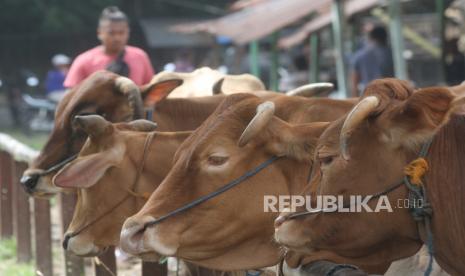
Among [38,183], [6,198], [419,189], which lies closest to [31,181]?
[38,183]

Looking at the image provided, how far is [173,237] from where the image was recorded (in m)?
4.33

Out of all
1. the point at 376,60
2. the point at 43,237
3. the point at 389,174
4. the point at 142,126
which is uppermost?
the point at 376,60

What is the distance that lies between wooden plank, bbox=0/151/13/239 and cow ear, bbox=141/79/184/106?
13.9 ft

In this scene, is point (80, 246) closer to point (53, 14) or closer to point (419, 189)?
point (419, 189)

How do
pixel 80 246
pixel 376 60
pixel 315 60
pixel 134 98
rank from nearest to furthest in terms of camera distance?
1. pixel 80 246
2. pixel 134 98
3. pixel 376 60
4. pixel 315 60

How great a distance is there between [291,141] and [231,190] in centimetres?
33

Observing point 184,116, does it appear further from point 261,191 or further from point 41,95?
point 41,95

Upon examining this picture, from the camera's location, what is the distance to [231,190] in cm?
438

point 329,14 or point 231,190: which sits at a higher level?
point 329,14

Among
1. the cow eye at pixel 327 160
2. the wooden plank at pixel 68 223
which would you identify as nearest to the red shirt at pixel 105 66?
the wooden plank at pixel 68 223

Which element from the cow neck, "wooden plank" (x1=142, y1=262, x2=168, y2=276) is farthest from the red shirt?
the cow neck

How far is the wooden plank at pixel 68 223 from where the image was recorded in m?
7.63

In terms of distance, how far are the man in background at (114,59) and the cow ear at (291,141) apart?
11.8 feet

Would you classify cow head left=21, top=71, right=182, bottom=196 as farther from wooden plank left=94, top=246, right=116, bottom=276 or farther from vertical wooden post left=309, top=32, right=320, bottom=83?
vertical wooden post left=309, top=32, right=320, bottom=83
